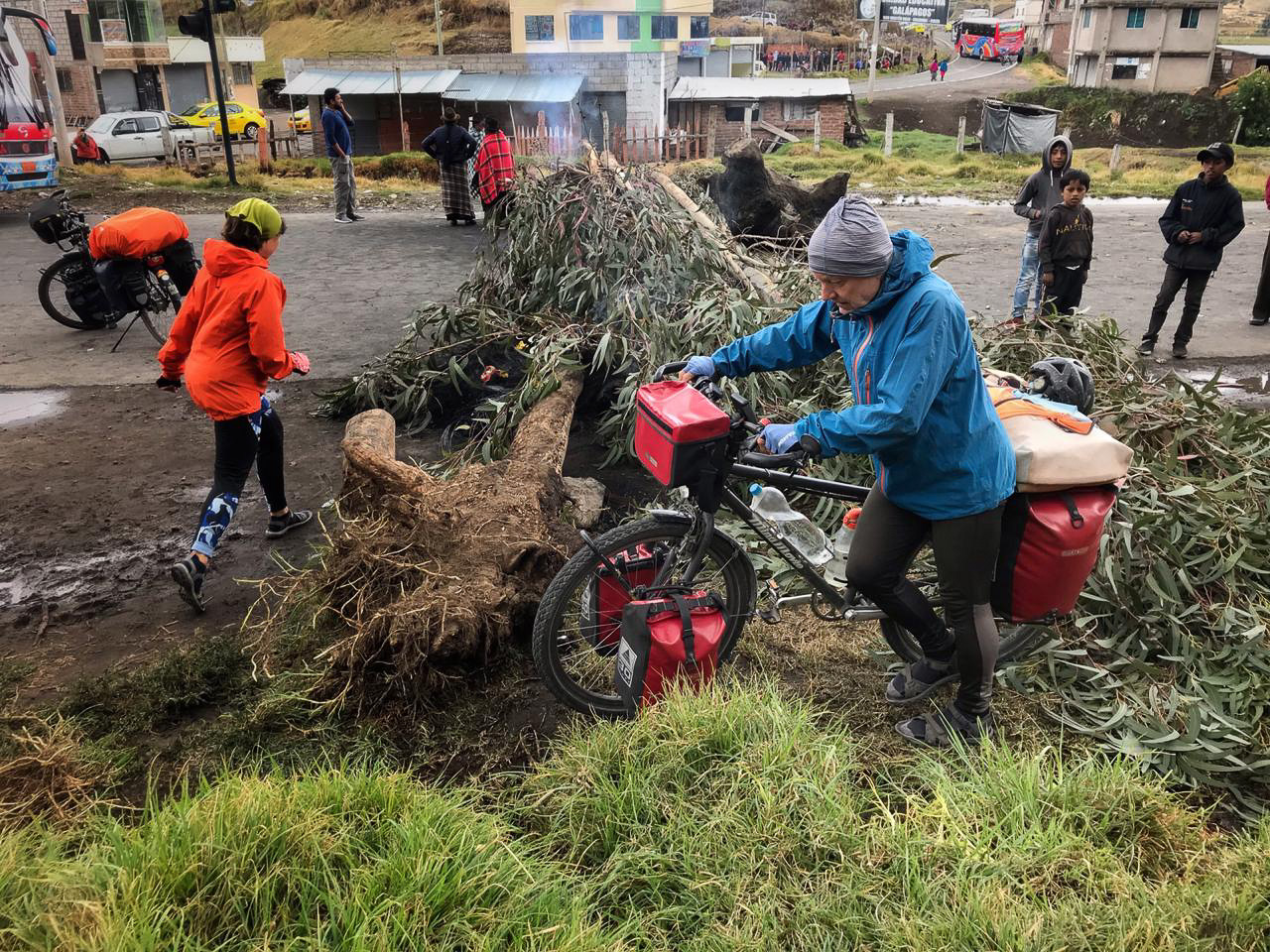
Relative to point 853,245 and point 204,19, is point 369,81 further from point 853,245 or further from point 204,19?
point 853,245

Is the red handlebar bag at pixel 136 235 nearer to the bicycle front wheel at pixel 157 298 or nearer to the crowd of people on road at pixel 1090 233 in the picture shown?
the bicycle front wheel at pixel 157 298

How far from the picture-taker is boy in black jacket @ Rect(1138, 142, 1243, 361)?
26.6 feet

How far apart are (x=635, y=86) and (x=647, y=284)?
26.3m

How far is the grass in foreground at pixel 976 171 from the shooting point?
20.5 metres

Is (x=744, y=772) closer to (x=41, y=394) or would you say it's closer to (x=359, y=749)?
(x=359, y=749)

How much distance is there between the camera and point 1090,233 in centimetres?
772

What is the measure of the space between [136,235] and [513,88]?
84.5ft

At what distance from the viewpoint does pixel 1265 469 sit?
452 cm

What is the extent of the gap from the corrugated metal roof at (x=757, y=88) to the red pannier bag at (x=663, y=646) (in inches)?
1343

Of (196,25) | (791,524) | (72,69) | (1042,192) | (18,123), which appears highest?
(196,25)

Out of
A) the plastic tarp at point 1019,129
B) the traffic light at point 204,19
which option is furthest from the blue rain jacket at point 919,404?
the plastic tarp at point 1019,129

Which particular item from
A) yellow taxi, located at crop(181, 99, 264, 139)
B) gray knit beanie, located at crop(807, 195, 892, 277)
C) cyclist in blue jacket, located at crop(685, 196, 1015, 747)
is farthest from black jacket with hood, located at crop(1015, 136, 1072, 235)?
yellow taxi, located at crop(181, 99, 264, 139)

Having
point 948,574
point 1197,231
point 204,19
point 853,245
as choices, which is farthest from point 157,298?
point 204,19

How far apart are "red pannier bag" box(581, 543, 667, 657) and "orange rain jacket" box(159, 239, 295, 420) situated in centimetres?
214
